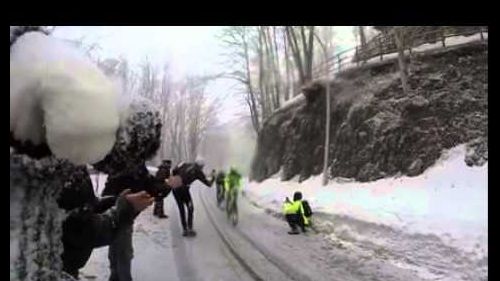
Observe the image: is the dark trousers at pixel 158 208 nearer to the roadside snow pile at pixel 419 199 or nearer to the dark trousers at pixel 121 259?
the dark trousers at pixel 121 259

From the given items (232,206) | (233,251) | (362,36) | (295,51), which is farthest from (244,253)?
(362,36)

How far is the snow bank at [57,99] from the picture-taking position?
80cm

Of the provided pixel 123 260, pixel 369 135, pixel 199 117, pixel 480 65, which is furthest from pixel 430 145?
pixel 123 260

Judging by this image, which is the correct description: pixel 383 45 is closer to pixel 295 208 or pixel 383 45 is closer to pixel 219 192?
pixel 295 208

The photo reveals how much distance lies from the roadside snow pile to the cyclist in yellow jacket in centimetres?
3

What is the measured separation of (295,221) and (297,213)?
34 millimetres

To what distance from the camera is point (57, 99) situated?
→ 0.81 m

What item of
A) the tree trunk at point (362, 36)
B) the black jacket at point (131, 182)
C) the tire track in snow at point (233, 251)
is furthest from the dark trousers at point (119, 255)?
the tree trunk at point (362, 36)

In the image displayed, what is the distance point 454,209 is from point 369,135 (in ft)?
1.39

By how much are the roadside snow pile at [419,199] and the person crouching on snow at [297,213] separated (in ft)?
0.09

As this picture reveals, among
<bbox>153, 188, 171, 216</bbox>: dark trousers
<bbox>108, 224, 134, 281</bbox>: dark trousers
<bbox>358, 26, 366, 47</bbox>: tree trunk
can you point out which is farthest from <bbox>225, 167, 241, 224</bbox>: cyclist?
<bbox>358, 26, 366, 47</bbox>: tree trunk

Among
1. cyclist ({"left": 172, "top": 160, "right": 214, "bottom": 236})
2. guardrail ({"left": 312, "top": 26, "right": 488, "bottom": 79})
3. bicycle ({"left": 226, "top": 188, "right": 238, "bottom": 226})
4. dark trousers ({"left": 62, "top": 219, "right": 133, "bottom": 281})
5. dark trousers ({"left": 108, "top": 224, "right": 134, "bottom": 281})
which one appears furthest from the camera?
guardrail ({"left": 312, "top": 26, "right": 488, "bottom": 79})

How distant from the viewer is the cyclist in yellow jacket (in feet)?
6.73

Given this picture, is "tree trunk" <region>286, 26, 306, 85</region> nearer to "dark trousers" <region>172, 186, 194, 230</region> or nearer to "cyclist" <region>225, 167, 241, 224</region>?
"cyclist" <region>225, 167, 241, 224</region>
